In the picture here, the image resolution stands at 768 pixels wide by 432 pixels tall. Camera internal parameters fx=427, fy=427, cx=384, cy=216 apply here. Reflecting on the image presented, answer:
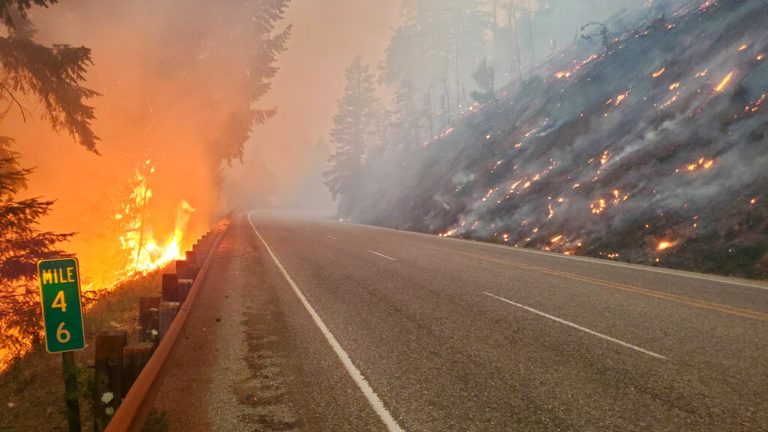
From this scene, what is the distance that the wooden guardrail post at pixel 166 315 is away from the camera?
5.24 m

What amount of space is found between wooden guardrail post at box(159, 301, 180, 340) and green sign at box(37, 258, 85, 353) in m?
2.17

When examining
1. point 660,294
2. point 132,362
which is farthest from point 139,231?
point 660,294

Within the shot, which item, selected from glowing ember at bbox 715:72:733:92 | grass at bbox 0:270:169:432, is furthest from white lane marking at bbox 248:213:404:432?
glowing ember at bbox 715:72:733:92

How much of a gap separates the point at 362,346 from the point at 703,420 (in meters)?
3.76

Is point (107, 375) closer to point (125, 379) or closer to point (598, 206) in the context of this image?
point (125, 379)

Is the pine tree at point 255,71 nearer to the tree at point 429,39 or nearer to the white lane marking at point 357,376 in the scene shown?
the white lane marking at point 357,376

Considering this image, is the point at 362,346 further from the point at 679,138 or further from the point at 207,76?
the point at 207,76

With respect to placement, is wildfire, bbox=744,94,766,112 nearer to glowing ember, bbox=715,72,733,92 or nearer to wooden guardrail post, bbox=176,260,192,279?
glowing ember, bbox=715,72,733,92

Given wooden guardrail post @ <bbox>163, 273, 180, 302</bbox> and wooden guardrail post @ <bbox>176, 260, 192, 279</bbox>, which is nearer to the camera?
wooden guardrail post @ <bbox>163, 273, 180, 302</bbox>

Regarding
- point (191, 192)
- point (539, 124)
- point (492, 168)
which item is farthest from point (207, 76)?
point (539, 124)

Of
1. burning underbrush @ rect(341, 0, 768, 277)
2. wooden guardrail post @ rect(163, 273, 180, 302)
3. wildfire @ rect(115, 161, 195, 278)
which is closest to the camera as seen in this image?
wooden guardrail post @ rect(163, 273, 180, 302)

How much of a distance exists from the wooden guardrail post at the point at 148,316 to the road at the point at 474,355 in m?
0.56

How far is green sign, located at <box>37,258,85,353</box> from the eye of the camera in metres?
2.97

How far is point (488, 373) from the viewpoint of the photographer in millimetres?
4918
